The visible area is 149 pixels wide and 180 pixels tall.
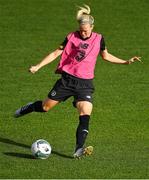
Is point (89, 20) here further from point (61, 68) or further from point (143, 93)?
point (143, 93)

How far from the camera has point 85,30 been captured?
12.4 metres

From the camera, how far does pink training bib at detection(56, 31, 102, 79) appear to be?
12.6 metres

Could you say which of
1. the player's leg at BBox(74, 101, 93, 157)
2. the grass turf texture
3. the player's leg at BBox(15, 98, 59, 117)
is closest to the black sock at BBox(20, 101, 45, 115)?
the player's leg at BBox(15, 98, 59, 117)

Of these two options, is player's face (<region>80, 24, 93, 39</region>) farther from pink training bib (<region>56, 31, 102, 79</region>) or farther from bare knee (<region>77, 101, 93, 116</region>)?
bare knee (<region>77, 101, 93, 116</region>)

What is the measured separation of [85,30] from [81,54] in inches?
17.1

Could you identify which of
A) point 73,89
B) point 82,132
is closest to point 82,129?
point 82,132

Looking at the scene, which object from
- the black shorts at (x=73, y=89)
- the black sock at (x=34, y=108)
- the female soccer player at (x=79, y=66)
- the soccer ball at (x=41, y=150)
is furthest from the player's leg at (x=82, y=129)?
the black sock at (x=34, y=108)

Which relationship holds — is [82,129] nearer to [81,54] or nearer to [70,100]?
[81,54]

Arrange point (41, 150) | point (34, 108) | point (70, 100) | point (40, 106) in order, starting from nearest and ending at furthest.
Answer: point (41, 150) < point (40, 106) < point (34, 108) < point (70, 100)

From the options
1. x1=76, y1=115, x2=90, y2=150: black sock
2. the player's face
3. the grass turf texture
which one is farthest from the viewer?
the player's face

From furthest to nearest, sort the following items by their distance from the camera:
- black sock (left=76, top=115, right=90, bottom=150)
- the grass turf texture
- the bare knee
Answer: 1. the bare knee
2. black sock (left=76, top=115, right=90, bottom=150)
3. the grass turf texture

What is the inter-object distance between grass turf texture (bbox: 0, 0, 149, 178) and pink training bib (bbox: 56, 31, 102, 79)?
129 centimetres

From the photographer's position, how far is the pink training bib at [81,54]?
12594mm

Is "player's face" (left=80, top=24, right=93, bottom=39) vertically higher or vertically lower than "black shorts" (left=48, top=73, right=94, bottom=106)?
higher
